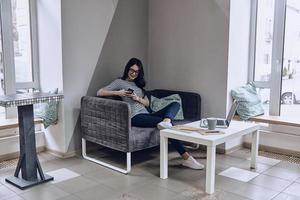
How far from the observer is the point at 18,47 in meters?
3.69

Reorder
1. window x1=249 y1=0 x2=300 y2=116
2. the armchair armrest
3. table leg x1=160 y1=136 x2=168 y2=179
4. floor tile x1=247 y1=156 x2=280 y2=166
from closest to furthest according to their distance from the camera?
1. table leg x1=160 y1=136 x2=168 y2=179
2. the armchair armrest
3. floor tile x1=247 y1=156 x2=280 y2=166
4. window x1=249 y1=0 x2=300 y2=116

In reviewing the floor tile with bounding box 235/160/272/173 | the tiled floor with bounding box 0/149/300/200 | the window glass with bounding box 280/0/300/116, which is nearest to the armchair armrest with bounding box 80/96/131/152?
the tiled floor with bounding box 0/149/300/200

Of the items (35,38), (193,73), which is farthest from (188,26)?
(35,38)

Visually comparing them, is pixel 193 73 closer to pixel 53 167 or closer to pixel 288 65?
pixel 288 65

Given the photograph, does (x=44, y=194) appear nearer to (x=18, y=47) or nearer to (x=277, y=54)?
(x=18, y=47)

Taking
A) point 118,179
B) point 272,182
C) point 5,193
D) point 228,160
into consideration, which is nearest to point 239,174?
point 272,182

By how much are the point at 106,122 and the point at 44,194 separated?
2.95 ft

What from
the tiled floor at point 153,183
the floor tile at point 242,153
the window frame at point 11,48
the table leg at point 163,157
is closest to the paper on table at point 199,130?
the table leg at point 163,157

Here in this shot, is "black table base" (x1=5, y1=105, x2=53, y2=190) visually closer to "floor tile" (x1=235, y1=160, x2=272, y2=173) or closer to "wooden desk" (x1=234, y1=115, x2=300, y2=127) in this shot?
"floor tile" (x1=235, y1=160, x2=272, y2=173)

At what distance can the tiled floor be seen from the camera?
2.70 m

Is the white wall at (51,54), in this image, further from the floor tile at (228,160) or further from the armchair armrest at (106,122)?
the floor tile at (228,160)

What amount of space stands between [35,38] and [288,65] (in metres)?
2.89

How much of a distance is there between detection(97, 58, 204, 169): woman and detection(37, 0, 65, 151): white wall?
0.52 metres

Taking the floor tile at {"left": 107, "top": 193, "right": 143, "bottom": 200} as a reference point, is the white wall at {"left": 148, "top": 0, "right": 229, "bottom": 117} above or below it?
above
